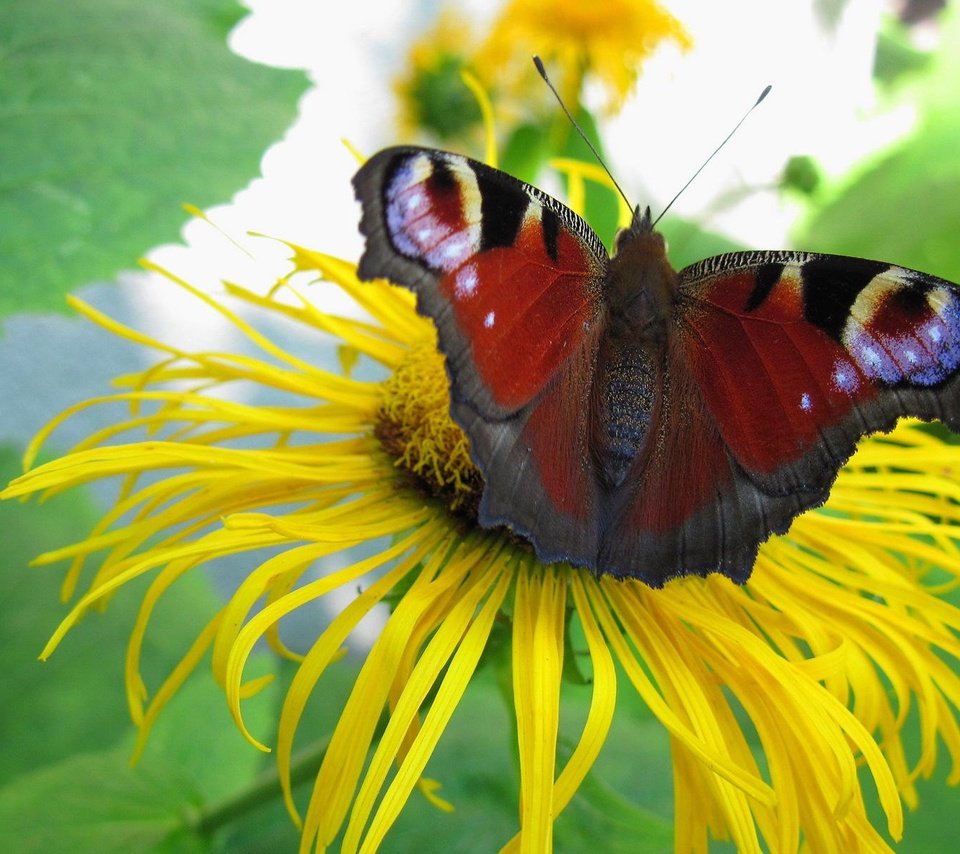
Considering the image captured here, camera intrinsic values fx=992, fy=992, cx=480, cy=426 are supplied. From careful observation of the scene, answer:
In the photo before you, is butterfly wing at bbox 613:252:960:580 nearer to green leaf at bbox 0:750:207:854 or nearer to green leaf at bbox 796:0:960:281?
green leaf at bbox 0:750:207:854

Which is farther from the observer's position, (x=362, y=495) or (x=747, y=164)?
(x=747, y=164)

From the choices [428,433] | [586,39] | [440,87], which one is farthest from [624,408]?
[440,87]

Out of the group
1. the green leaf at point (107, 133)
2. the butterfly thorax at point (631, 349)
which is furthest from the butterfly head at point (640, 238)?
the green leaf at point (107, 133)

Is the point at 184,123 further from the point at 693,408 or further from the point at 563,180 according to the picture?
the point at 563,180

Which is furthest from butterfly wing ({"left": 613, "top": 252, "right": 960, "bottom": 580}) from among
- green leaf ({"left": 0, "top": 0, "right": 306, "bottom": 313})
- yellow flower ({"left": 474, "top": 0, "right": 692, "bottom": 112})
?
yellow flower ({"left": 474, "top": 0, "right": 692, "bottom": 112})

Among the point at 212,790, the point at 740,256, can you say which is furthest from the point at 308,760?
the point at 740,256

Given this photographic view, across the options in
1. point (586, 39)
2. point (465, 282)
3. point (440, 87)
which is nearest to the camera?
point (465, 282)

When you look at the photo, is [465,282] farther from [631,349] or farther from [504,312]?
[631,349]
